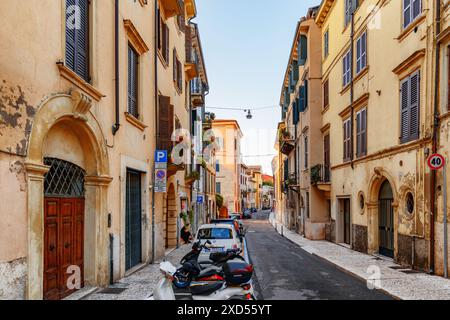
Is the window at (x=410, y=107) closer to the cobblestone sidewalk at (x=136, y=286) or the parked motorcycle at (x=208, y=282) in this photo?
the parked motorcycle at (x=208, y=282)

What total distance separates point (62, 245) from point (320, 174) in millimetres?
18444

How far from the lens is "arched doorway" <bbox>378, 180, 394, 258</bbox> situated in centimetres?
1515

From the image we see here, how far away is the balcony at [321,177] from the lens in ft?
77.0

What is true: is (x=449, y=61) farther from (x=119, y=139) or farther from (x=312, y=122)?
(x=312, y=122)

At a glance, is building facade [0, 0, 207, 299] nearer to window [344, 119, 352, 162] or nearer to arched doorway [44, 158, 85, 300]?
arched doorway [44, 158, 85, 300]

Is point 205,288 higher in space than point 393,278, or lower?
higher

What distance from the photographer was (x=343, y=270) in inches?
513

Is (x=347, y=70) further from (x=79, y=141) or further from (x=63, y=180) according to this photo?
(x=63, y=180)

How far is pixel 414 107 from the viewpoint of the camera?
507 inches

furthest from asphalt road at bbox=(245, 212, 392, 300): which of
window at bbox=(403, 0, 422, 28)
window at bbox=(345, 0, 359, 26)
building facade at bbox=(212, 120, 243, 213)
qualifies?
building facade at bbox=(212, 120, 243, 213)

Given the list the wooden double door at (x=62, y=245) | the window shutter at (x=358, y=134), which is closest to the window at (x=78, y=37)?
the wooden double door at (x=62, y=245)

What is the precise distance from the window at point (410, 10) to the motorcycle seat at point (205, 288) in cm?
1032

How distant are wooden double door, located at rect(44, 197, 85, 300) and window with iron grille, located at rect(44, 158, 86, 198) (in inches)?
5.2

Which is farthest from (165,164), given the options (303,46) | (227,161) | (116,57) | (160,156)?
(227,161)
